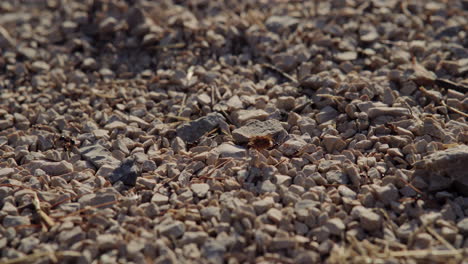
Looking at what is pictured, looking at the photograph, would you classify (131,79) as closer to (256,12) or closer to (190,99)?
(190,99)

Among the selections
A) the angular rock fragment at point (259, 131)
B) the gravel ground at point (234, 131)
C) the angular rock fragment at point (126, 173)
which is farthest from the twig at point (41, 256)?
the angular rock fragment at point (259, 131)

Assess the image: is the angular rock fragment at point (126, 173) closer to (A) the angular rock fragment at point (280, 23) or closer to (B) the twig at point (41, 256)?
(B) the twig at point (41, 256)

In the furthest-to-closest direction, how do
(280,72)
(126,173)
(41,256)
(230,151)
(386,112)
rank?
(280,72)
(386,112)
(230,151)
(126,173)
(41,256)

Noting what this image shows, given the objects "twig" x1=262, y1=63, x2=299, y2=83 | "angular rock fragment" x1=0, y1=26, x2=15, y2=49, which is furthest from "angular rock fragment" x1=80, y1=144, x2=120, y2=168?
"angular rock fragment" x1=0, y1=26, x2=15, y2=49

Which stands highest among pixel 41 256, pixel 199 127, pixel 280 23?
pixel 280 23

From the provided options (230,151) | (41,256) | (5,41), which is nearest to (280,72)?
(230,151)

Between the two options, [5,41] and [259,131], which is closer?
[259,131]

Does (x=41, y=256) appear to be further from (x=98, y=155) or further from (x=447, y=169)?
(x=447, y=169)

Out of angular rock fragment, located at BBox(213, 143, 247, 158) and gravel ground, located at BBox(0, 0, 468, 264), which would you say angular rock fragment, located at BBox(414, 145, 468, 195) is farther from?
angular rock fragment, located at BBox(213, 143, 247, 158)

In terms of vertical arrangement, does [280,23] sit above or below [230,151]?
above
